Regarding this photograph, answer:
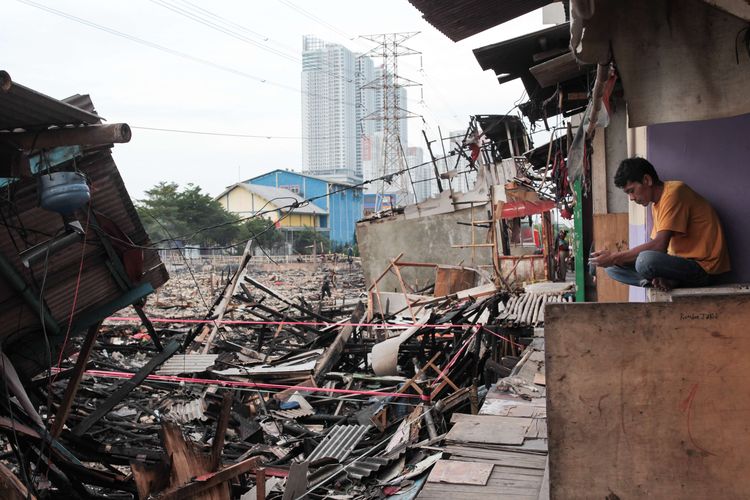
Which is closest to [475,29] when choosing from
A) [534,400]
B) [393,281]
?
[534,400]

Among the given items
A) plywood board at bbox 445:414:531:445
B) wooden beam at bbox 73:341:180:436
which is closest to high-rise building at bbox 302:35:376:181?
wooden beam at bbox 73:341:180:436

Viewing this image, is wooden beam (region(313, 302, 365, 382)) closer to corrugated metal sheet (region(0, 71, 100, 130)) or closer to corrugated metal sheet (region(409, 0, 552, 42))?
corrugated metal sheet (region(409, 0, 552, 42))

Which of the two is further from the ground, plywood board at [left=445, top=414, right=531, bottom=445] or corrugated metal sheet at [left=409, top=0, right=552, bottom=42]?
corrugated metal sheet at [left=409, top=0, right=552, bottom=42]

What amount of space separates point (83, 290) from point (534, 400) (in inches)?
204

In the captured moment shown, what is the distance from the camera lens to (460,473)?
4.65m

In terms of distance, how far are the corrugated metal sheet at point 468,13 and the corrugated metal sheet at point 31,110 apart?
120 inches

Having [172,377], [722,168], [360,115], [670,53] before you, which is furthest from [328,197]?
[670,53]

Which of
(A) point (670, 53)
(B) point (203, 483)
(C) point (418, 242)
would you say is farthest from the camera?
(C) point (418, 242)

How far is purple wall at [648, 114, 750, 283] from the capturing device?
14.1ft

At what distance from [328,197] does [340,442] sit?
213 ft

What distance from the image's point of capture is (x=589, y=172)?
446 inches

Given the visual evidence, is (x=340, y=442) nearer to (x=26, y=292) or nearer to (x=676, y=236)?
(x=26, y=292)

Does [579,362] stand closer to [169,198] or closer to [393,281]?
[393,281]

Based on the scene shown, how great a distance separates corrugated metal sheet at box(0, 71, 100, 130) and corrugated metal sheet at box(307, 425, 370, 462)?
15.4 feet
